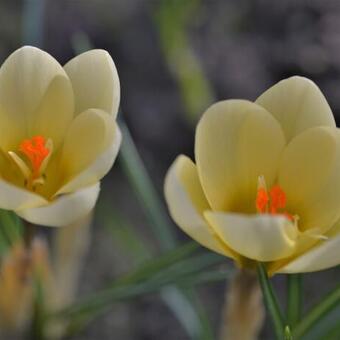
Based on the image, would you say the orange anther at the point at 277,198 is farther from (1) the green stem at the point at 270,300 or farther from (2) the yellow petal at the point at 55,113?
(2) the yellow petal at the point at 55,113

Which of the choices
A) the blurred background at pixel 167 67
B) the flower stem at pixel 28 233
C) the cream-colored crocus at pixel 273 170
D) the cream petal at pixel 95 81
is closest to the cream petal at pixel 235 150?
the cream-colored crocus at pixel 273 170

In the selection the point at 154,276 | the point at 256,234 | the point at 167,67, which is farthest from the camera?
the point at 167,67

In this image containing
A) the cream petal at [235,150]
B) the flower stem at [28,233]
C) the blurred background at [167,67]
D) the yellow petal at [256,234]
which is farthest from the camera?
the blurred background at [167,67]

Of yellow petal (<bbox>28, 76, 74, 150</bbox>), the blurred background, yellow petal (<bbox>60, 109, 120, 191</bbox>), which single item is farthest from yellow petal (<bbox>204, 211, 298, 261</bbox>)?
the blurred background

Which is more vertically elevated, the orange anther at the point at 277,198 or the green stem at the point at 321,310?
the orange anther at the point at 277,198

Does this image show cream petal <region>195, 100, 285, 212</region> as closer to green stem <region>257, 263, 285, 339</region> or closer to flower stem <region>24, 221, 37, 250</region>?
green stem <region>257, 263, 285, 339</region>

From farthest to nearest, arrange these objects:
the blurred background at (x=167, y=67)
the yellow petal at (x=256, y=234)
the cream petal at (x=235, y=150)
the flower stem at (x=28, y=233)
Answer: the blurred background at (x=167, y=67), the flower stem at (x=28, y=233), the cream petal at (x=235, y=150), the yellow petal at (x=256, y=234)

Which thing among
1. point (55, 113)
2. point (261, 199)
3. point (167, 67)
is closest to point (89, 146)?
point (55, 113)

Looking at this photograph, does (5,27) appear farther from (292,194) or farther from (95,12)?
(292,194)

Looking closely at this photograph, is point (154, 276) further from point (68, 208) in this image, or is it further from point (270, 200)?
point (68, 208)
